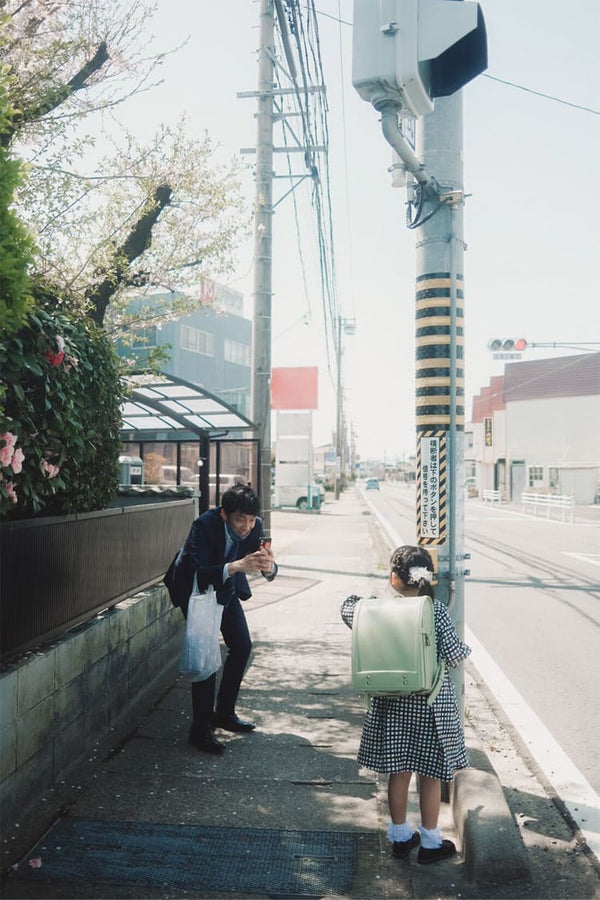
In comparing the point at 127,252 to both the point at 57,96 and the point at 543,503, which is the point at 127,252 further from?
the point at 543,503

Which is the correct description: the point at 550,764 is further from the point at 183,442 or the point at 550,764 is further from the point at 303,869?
the point at 183,442

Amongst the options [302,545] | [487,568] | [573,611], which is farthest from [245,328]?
[573,611]

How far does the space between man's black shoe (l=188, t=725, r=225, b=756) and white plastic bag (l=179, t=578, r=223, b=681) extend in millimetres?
356

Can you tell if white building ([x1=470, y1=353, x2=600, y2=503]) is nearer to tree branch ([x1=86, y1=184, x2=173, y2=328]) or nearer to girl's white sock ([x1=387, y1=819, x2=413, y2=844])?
tree branch ([x1=86, y1=184, x2=173, y2=328])

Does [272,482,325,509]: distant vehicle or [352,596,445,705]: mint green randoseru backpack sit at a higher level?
[352,596,445,705]: mint green randoseru backpack

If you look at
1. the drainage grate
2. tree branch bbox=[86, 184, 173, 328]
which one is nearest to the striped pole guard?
the drainage grate

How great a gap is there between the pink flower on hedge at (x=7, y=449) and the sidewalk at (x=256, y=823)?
173cm

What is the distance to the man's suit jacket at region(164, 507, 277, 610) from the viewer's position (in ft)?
15.3

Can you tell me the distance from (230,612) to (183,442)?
803 centimetres

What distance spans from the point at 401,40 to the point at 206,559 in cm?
304

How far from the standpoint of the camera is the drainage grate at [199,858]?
3197mm

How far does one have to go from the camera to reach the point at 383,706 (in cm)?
347

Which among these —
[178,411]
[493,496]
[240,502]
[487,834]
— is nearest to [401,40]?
[240,502]

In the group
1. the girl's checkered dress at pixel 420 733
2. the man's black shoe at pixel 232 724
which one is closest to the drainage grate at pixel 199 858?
the girl's checkered dress at pixel 420 733
